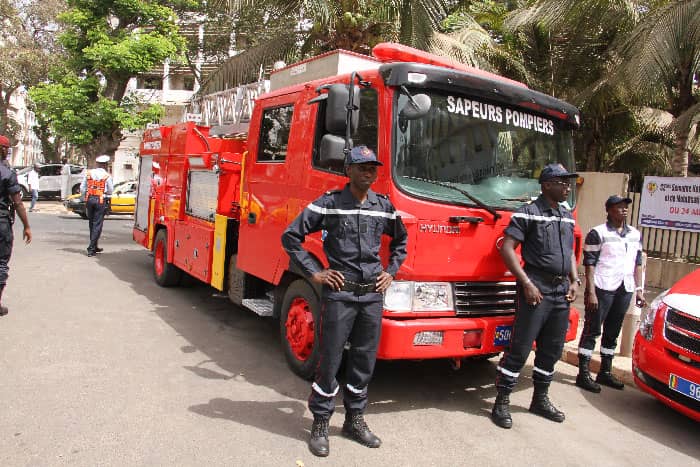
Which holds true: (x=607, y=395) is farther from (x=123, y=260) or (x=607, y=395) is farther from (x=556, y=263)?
(x=123, y=260)

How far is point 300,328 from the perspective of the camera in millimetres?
4930

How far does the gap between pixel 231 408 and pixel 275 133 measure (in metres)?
2.56

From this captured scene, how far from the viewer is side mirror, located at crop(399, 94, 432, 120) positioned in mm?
4203

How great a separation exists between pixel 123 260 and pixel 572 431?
9.03 meters

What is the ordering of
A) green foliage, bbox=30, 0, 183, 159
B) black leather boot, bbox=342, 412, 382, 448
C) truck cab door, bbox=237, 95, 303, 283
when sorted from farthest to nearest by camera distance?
green foliage, bbox=30, 0, 183, 159 → truck cab door, bbox=237, 95, 303, 283 → black leather boot, bbox=342, 412, 382, 448

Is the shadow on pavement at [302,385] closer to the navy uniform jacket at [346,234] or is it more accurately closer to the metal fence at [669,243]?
the navy uniform jacket at [346,234]

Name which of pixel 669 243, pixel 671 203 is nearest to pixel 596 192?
pixel 671 203

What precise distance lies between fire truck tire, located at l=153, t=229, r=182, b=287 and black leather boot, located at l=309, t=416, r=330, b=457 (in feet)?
17.2

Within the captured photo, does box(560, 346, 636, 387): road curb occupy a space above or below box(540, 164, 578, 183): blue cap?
below

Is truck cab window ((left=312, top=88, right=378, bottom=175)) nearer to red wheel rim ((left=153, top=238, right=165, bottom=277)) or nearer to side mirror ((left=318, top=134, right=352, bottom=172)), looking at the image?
side mirror ((left=318, top=134, right=352, bottom=172))

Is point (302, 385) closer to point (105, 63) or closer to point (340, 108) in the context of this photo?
point (340, 108)

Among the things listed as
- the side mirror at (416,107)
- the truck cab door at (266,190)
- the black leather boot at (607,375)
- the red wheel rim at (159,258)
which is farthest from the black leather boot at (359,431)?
the red wheel rim at (159,258)

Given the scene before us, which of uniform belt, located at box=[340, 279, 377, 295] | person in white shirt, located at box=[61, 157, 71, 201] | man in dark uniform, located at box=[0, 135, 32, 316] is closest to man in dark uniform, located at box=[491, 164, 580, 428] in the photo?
uniform belt, located at box=[340, 279, 377, 295]

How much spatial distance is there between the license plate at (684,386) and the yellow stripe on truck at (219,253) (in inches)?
171
